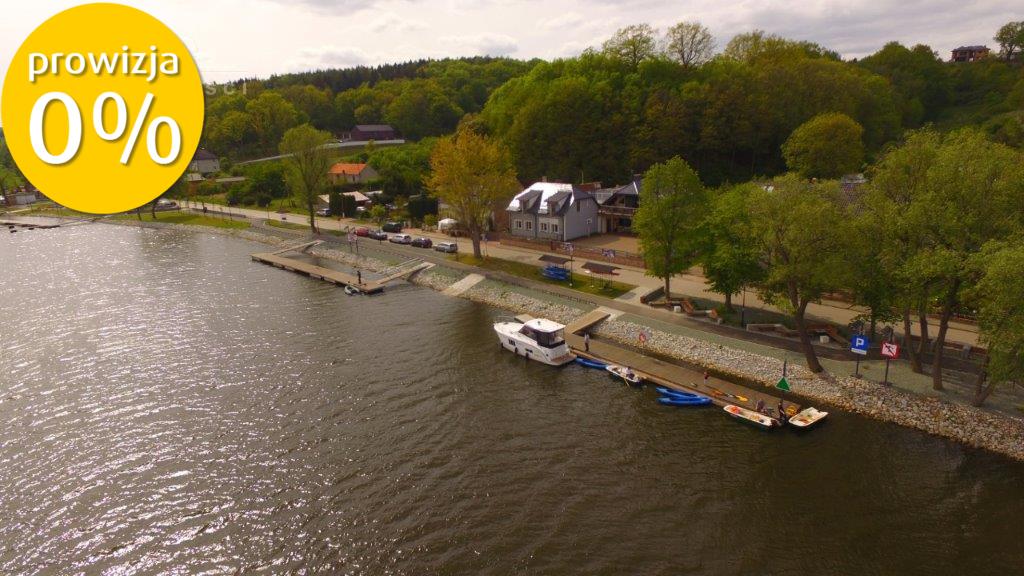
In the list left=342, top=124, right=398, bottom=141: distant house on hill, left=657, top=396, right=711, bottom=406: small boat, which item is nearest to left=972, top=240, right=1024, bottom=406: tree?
left=657, top=396, right=711, bottom=406: small boat

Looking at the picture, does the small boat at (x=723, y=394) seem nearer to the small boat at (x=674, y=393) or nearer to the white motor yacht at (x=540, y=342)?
the small boat at (x=674, y=393)

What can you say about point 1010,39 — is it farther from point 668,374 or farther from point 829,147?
point 668,374

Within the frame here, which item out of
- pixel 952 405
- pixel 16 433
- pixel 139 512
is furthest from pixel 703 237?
pixel 16 433

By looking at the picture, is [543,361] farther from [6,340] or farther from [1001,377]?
[6,340]

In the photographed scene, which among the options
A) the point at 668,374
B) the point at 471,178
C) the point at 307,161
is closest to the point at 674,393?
the point at 668,374

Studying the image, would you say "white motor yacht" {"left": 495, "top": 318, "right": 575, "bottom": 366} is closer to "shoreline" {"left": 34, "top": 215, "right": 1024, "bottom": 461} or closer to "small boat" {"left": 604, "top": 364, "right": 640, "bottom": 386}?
"small boat" {"left": 604, "top": 364, "right": 640, "bottom": 386}

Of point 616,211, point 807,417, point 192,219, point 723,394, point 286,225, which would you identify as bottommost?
point 807,417

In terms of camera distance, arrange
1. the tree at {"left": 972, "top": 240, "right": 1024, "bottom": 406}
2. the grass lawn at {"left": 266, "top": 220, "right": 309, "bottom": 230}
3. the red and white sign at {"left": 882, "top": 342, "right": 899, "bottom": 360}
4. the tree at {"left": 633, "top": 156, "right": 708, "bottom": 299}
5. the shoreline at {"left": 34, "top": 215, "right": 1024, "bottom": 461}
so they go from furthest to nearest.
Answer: the grass lawn at {"left": 266, "top": 220, "right": 309, "bottom": 230}, the tree at {"left": 633, "top": 156, "right": 708, "bottom": 299}, the red and white sign at {"left": 882, "top": 342, "right": 899, "bottom": 360}, the shoreline at {"left": 34, "top": 215, "right": 1024, "bottom": 461}, the tree at {"left": 972, "top": 240, "right": 1024, "bottom": 406}
